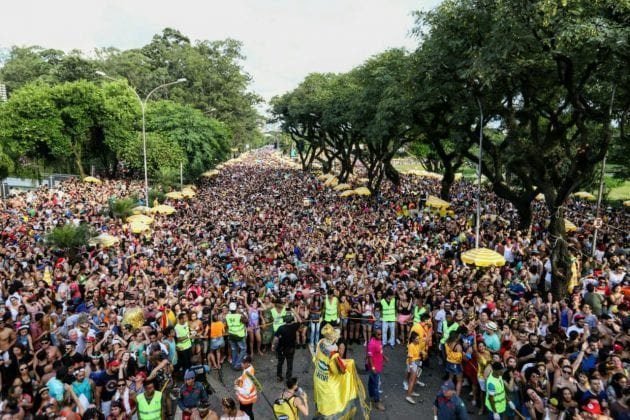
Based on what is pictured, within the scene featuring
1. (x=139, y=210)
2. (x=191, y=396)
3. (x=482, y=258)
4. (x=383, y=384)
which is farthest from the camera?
(x=139, y=210)

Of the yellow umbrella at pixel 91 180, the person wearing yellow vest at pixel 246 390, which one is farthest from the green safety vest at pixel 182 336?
the yellow umbrella at pixel 91 180

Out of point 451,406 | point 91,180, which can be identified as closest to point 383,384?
point 451,406

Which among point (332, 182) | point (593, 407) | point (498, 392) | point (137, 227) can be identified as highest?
point (332, 182)

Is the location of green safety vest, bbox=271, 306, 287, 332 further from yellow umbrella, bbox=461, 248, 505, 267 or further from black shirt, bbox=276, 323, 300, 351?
yellow umbrella, bbox=461, 248, 505, 267

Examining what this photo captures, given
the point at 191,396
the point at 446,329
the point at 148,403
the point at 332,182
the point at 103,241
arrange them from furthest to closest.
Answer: the point at 332,182
the point at 103,241
the point at 446,329
the point at 191,396
the point at 148,403

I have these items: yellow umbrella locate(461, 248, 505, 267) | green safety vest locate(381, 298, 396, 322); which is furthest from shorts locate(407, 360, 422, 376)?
yellow umbrella locate(461, 248, 505, 267)

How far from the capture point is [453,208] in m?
23.5

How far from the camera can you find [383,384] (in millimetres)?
8266

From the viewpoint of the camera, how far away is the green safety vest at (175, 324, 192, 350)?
26.3 feet

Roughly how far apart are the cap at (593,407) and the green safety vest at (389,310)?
4415 millimetres

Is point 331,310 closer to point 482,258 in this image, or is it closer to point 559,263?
point 482,258

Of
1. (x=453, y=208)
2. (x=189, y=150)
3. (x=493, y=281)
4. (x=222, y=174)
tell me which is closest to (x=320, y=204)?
(x=453, y=208)

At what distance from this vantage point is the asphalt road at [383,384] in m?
7.34

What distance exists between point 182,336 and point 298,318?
2.40 m
